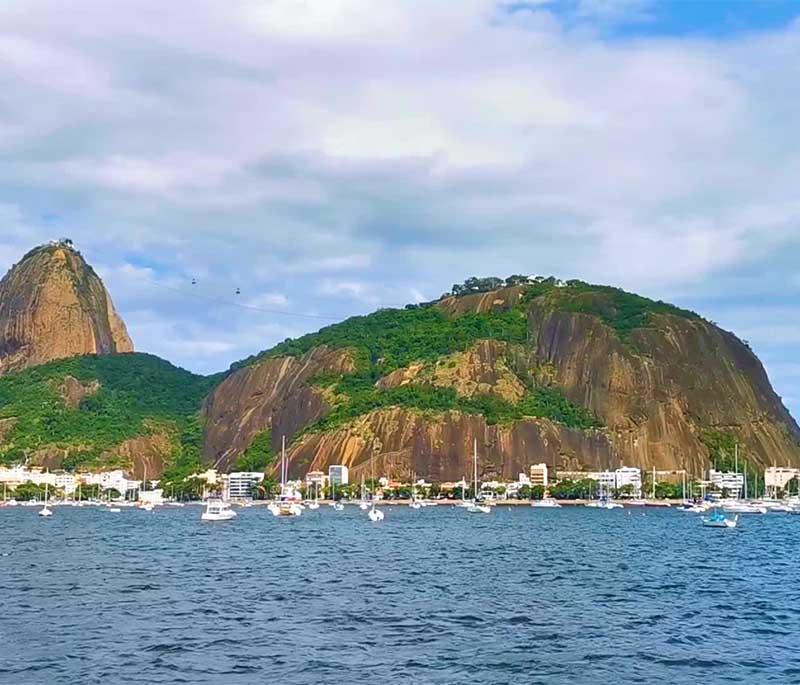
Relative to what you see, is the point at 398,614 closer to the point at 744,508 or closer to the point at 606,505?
the point at 744,508

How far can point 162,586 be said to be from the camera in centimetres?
5200

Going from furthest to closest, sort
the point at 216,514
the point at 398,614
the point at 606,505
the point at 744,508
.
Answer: the point at 606,505 < the point at 744,508 < the point at 216,514 < the point at 398,614

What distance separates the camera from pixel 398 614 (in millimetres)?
41875

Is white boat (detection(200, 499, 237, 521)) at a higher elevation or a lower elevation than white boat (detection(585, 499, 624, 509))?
lower

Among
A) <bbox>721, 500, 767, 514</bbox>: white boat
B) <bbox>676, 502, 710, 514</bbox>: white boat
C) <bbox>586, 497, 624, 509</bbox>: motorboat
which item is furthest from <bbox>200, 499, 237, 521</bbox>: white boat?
<bbox>721, 500, 767, 514</bbox>: white boat

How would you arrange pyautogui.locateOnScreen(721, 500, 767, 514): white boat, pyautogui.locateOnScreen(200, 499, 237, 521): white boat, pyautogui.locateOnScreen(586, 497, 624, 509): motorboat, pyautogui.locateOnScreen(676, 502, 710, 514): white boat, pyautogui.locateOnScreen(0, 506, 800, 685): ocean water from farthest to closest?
1. pyautogui.locateOnScreen(586, 497, 624, 509): motorboat
2. pyautogui.locateOnScreen(676, 502, 710, 514): white boat
3. pyautogui.locateOnScreen(721, 500, 767, 514): white boat
4. pyautogui.locateOnScreen(200, 499, 237, 521): white boat
5. pyautogui.locateOnScreen(0, 506, 800, 685): ocean water

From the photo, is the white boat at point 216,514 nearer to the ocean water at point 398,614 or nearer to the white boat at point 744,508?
the ocean water at point 398,614

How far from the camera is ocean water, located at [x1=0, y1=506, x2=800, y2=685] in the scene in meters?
31.5

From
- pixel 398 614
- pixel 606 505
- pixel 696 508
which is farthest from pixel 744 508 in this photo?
pixel 398 614

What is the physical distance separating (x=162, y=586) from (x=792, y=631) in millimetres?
28091

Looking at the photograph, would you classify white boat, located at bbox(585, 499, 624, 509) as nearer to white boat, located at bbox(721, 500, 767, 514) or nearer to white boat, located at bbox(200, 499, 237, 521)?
white boat, located at bbox(721, 500, 767, 514)

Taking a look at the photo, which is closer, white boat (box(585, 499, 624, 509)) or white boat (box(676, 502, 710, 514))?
white boat (box(676, 502, 710, 514))

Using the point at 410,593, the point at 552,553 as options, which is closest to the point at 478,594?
the point at 410,593

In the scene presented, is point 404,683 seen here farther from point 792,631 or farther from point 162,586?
point 162,586
